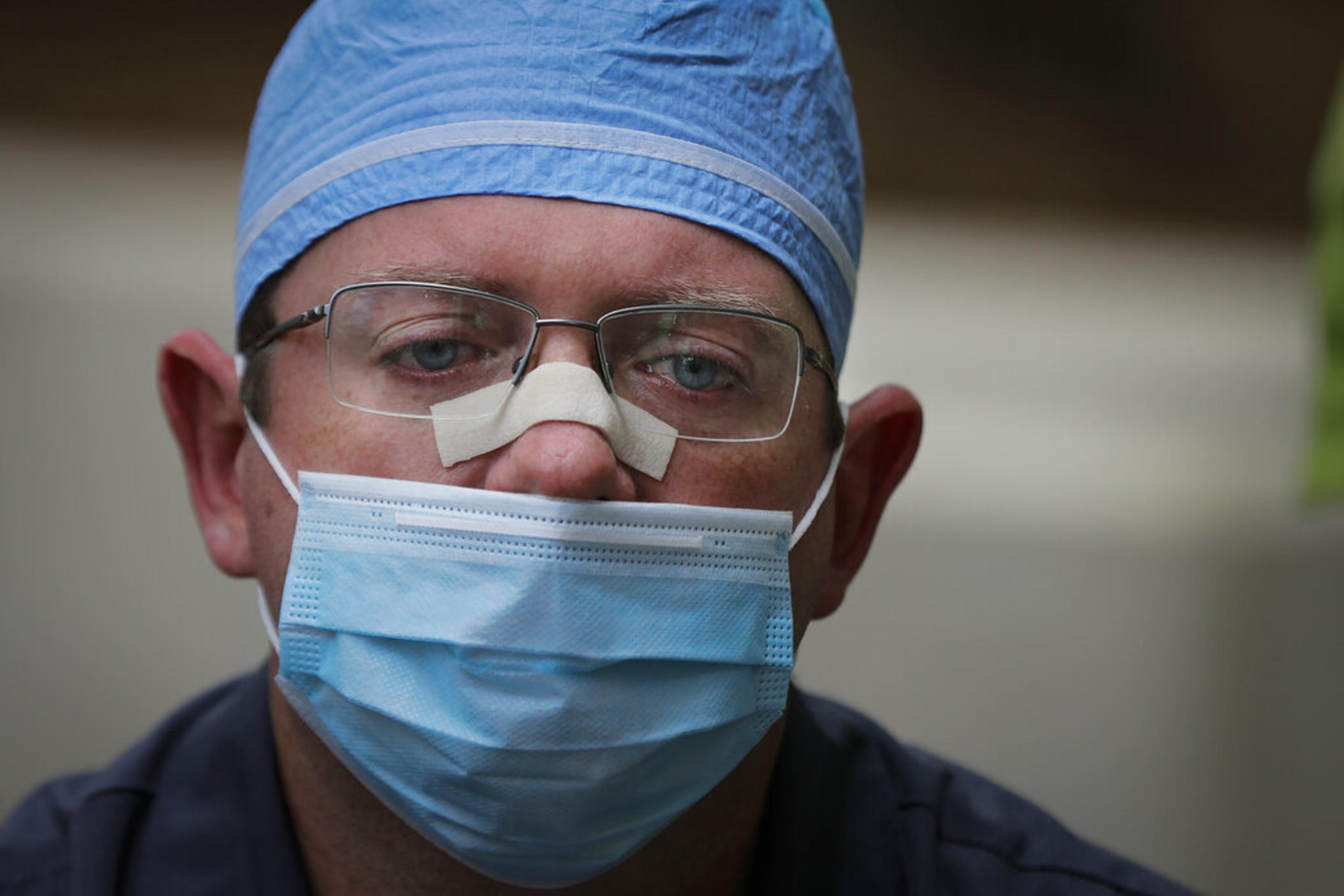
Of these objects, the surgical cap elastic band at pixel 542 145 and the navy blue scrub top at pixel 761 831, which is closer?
the surgical cap elastic band at pixel 542 145

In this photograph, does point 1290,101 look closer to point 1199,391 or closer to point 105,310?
point 1199,391

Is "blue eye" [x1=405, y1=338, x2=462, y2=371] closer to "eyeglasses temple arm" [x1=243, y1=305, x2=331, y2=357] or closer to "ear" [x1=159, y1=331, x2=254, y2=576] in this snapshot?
"eyeglasses temple arm" [x1=243, y1=305, x2=331, y2=357]

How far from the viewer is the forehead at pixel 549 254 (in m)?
1.48

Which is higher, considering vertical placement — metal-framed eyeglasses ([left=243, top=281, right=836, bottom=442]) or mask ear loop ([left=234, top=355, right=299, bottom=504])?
metal-framed eyeglasses ([left=243, top=281, right=836, bottom=442])

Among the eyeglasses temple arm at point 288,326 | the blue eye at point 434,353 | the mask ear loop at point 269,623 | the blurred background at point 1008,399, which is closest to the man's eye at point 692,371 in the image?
the blue eye at point 434,353

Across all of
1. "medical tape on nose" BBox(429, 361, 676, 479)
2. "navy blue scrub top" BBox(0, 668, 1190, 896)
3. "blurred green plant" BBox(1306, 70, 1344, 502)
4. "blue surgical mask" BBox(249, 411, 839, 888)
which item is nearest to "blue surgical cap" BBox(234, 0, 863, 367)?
"medical tape on nose" BBox(429, 361, 676, 479)

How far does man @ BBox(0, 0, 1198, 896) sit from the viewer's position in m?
1.41

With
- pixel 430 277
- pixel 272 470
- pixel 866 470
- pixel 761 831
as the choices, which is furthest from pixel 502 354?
pixel 761 831

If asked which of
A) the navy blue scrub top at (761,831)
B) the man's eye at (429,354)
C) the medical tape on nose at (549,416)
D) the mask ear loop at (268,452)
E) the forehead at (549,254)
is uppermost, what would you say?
the forehead at (549,254)

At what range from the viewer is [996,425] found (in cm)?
338

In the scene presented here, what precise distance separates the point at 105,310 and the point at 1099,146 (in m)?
2.51

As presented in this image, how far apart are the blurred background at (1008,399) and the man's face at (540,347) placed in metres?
1.75

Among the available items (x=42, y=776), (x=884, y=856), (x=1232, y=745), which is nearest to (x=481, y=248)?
→ (x=884, y=856)

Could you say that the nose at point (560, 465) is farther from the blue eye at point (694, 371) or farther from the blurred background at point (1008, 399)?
the blurred background at point (1008, 399)
